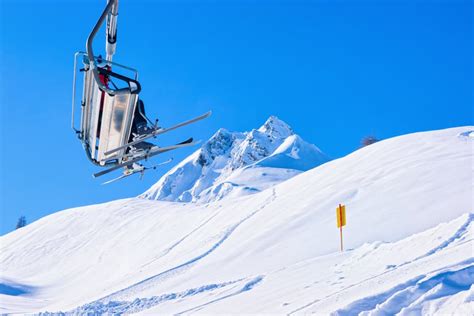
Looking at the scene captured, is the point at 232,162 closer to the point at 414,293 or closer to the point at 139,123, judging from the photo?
the point at 139,123

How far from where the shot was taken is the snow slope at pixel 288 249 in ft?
26.1

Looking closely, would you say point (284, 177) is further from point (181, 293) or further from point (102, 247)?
point (181, 293)

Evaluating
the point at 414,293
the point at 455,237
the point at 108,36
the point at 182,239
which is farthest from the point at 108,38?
the point at 182,239

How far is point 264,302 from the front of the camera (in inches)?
355

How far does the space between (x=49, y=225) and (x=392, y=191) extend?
20232 millimetres

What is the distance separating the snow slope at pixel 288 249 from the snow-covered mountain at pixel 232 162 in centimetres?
5747

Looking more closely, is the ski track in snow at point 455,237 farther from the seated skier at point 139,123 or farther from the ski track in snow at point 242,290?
the seated skier at point 139,123

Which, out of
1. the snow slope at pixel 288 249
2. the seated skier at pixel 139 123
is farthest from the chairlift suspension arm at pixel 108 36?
the snow slope at pixel 288 249

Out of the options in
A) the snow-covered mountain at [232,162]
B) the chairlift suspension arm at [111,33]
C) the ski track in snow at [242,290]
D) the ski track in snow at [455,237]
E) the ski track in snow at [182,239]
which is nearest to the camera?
the chairlift suspension arm at [111,33]

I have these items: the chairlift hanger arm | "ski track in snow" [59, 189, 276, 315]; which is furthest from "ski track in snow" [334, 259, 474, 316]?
"ski track in snow" [59, 189, 276, 315]

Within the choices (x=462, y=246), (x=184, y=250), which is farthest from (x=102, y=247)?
(x=462, y=246)

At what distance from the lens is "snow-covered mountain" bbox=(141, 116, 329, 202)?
98.6 metres

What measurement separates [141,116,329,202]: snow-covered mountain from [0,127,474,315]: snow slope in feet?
189

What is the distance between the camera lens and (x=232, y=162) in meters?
164
